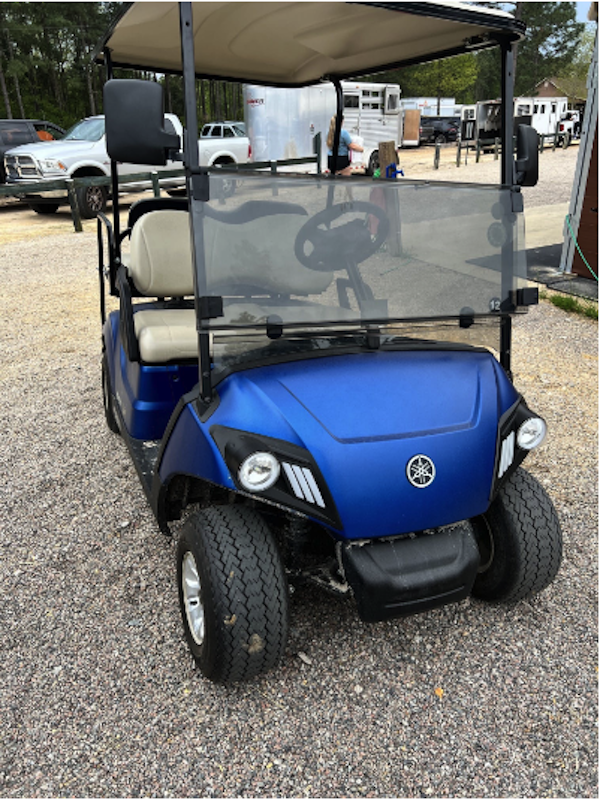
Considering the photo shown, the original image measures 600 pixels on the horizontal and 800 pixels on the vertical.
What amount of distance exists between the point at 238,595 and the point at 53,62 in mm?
45388

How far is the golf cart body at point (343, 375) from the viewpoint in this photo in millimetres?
1870

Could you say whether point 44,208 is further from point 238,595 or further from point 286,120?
point 238,595

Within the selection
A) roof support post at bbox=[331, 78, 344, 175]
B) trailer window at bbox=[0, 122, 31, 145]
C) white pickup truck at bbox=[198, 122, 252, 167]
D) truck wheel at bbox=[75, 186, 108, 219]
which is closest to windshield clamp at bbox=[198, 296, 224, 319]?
roof support post at bbox=[331, 78, 344, 175]

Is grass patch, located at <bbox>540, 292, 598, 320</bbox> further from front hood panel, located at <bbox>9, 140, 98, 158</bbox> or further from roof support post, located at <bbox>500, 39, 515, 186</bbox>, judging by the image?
front hood panel, located at <bbox>9, 140, 98, 158</bbox>

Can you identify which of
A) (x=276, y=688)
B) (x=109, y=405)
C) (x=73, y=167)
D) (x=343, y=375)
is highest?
(x=73, y=167)

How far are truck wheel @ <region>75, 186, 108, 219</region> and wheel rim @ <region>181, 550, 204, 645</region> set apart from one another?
1120cm

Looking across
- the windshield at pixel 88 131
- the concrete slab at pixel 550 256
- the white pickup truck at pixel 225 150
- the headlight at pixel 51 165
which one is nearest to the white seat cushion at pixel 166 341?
the concrete slab at pixel 550 256

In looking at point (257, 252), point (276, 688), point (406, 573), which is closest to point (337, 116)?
point (257, 252)

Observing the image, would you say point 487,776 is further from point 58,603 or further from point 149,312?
point 149,312

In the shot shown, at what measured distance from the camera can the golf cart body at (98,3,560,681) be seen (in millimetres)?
1870

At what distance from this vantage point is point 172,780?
1.81 meters

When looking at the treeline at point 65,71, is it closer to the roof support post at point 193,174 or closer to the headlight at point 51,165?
the headlight at point 51,165

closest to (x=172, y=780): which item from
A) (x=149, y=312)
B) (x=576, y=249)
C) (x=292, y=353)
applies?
(x=292, y=353)

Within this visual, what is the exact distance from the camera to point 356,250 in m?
2.20
